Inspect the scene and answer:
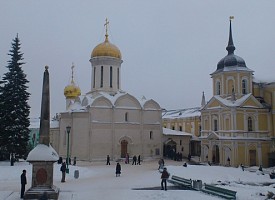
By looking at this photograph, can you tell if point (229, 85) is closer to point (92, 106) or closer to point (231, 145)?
point (231, 145)

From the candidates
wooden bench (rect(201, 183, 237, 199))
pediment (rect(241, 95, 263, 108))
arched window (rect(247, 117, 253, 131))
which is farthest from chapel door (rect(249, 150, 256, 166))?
wooden bench (rect(201, 183, 237, 199))

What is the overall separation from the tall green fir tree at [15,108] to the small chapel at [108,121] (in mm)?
6491

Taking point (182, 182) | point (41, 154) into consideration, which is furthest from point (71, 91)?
point (41, 154)

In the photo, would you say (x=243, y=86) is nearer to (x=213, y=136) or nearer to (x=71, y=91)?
(x=213, y=136)

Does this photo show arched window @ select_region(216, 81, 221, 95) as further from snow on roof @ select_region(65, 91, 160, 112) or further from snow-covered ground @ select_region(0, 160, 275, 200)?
snow-covered ground @ select_region(0, 160, 275, 200)

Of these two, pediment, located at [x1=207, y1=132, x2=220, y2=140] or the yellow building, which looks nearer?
the yellow building

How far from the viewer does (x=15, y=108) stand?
26766 millimetres

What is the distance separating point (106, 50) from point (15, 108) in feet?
51.9

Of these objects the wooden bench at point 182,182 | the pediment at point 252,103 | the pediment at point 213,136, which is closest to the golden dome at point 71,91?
the pediment at point 213,136

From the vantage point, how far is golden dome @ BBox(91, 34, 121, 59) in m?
39.3

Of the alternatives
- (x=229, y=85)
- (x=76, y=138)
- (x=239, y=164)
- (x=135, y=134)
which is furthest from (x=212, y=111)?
(x=76, y=138)

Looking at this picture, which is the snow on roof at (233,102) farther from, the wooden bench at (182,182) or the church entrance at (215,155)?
the wooden bench at (182,182)

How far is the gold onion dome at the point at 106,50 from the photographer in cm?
3934

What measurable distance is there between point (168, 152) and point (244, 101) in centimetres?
1276
